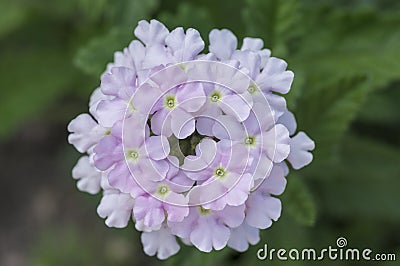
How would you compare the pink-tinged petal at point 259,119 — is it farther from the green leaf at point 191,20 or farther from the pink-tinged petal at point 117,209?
the green leaf at point 191,20

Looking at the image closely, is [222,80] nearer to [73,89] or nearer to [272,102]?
[272,102]

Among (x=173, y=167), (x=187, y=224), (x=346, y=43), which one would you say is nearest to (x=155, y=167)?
(x=173, y=167)

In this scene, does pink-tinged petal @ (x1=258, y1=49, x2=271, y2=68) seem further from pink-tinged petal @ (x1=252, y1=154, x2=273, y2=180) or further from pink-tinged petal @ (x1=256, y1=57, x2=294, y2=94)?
pink-tinged petal @ (x1=252, y1=154, x2=273, y2=180)

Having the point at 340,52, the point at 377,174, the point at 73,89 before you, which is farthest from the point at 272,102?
the point at 73,89

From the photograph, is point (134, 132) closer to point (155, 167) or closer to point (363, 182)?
point (155, 167)

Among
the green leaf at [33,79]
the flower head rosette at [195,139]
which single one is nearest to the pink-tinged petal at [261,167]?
the flower head rosette at [195,139]

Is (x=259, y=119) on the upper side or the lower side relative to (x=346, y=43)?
lower

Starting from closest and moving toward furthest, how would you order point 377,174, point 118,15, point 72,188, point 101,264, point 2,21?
1. point 118,15
2. point 377,174
3. point 2,21
4. point 101,264
5. point 72,188
